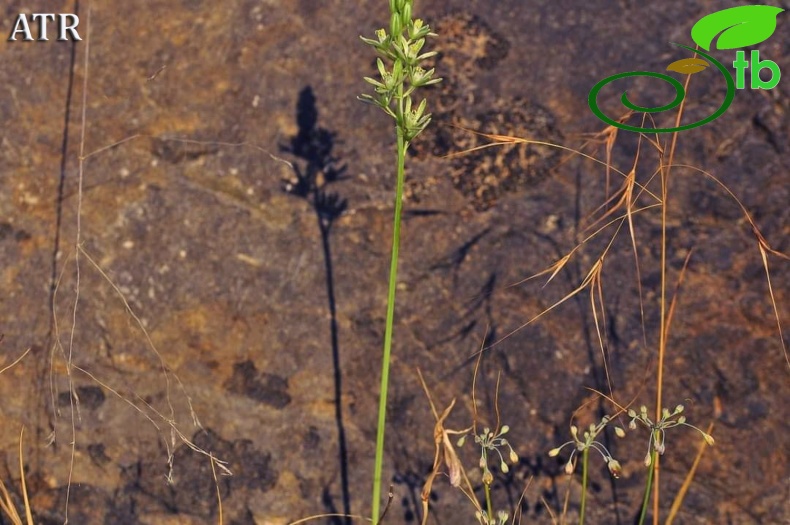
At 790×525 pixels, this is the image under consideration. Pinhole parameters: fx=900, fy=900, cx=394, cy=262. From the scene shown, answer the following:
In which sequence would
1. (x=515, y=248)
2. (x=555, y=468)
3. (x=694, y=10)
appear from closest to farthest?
(x=555, y=468) → (x=515, y=248) → (x=694, y=10)

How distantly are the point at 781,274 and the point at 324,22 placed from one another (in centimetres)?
116

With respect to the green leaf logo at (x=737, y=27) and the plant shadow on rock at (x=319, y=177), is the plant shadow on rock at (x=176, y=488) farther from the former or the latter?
the green leaf logo at (x=737, y=27)

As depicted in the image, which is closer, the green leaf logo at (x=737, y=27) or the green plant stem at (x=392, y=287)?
the green plant stem at (x=392, y=287)

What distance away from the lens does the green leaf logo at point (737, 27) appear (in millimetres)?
1985

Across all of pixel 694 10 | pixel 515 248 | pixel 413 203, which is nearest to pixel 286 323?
pixel 413 203

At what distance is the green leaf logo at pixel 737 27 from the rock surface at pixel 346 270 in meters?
0.03

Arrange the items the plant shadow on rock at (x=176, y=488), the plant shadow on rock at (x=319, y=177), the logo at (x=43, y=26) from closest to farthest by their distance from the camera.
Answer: the plant shadow on rock at (x=176, y=488) < the plant shadow on rock at (x=319, y=177) < the logo at (x=43, y=26)

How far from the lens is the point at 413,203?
1.97 m

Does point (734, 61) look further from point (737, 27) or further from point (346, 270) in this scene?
point (346, 270)

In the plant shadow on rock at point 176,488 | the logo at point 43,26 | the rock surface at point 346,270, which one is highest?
the logo at point 43,26

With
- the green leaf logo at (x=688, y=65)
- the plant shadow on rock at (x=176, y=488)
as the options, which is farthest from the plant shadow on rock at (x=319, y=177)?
the green leaf logo at (x=688, y=65)

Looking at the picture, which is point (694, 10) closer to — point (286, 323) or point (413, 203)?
point (413, 203)

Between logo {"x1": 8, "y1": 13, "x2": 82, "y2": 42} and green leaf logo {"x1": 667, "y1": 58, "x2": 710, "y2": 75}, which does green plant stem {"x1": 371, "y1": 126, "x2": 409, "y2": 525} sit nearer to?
→ green leaf logo {"x1": 667, "y1": 58, "x2": 710, "y2": 75}

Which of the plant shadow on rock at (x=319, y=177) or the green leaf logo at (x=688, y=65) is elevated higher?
the green leaf logo at (x=688, y=65)
